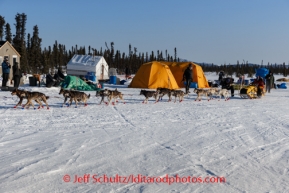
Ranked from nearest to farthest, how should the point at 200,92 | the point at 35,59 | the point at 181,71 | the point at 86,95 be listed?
the point at 86,95 → the point at 200,92 → the point at 181,71 → the point at 35,59

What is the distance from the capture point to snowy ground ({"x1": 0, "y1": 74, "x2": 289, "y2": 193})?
4141 mm

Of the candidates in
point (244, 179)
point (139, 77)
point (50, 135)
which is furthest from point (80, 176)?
point (139, 77)

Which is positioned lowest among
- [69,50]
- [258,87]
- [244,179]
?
[244,179]

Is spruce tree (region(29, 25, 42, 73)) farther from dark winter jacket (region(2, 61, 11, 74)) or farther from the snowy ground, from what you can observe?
the snowy ground

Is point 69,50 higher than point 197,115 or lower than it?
higher

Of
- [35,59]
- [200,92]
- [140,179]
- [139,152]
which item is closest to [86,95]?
[200,92]

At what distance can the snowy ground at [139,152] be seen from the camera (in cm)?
414

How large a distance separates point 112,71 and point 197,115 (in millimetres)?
30215

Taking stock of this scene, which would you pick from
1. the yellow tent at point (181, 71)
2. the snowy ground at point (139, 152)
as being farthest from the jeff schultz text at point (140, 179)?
the yellow tent at point (181, 71)

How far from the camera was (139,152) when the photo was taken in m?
5.60

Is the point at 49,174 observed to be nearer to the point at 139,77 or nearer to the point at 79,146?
the point at 79,146

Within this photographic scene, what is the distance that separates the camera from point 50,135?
22.2 ft

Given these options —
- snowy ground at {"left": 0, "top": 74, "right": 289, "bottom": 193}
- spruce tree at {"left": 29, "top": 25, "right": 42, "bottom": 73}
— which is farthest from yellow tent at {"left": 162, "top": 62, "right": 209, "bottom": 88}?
spruce tree at {"left": 29, "top": 25, "right": 42, "bottom": 73}

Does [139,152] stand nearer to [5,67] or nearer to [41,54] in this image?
[5,67]
